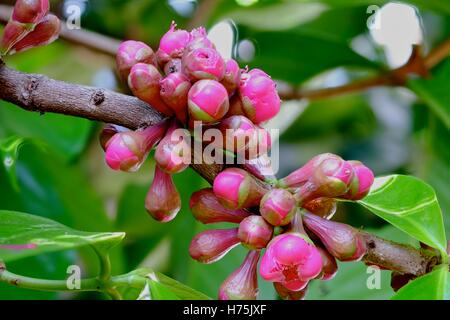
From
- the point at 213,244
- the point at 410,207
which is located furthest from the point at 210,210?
the point at 410,207

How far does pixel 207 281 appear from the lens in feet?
5.85

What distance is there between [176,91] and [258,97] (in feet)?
0.33

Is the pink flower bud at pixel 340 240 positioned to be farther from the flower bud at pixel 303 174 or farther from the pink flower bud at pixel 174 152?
the pink flower bud at pixel 174 152

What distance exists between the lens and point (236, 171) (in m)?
0.89

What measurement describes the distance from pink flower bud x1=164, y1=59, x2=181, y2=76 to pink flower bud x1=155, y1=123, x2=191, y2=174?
0.09m

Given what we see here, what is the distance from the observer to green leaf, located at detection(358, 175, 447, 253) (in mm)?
955

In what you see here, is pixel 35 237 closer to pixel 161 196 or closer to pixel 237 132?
pixel 161 196

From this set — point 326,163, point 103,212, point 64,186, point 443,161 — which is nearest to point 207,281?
point 103,212

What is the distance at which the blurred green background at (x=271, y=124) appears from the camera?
1.78m

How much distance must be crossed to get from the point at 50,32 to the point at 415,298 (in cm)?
60

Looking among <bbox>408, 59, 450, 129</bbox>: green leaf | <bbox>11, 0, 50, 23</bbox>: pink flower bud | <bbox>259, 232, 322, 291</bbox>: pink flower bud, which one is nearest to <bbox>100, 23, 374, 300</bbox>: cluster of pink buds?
<bbox>259, 232, 322, 291</bbox>: pink flower bud

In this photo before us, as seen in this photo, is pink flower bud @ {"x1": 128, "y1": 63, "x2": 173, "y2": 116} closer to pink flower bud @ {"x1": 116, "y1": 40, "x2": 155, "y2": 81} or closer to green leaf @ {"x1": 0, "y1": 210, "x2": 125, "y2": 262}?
pink flower bud @ {"x1": 116, "y1": 40, "x2": 155, "y2": 81}

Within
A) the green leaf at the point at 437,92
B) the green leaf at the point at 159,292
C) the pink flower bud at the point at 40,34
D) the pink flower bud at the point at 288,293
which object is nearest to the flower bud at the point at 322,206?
the pink flower bud at the point at 288,293

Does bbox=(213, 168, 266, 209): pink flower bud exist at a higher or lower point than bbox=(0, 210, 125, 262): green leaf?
higher
